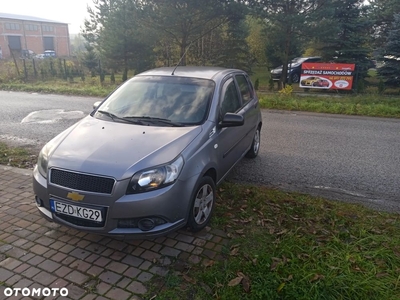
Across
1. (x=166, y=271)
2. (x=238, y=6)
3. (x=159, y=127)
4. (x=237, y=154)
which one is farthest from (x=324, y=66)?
(x=166, y=271)

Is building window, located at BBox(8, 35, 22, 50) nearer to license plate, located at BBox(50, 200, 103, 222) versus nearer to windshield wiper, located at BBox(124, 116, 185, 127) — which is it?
windshield wiper, located at BBox(124, 116, 185, 127)

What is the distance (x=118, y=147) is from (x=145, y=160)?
370 mm

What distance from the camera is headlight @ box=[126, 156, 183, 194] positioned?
2857 millimetres

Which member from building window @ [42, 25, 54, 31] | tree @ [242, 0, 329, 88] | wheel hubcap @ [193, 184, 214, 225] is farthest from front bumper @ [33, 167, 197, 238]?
building window @ [42, 25, 54, 31]

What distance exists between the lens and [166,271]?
2889 mm

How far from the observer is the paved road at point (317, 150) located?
480cm

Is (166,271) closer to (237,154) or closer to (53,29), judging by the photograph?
(237,154)

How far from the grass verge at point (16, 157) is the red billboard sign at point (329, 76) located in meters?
12.3

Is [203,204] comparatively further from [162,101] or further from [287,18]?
[287,18]

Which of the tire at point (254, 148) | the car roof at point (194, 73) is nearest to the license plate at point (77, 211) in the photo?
the car roof at point (194, 73)

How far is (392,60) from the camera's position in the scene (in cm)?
1585

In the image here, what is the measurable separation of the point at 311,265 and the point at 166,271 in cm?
130

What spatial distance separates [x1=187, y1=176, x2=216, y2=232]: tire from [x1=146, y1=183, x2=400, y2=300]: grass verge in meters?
0.18

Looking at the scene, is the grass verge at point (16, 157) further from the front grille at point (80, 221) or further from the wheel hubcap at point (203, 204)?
the wheel hubcap at point (203, 204)
